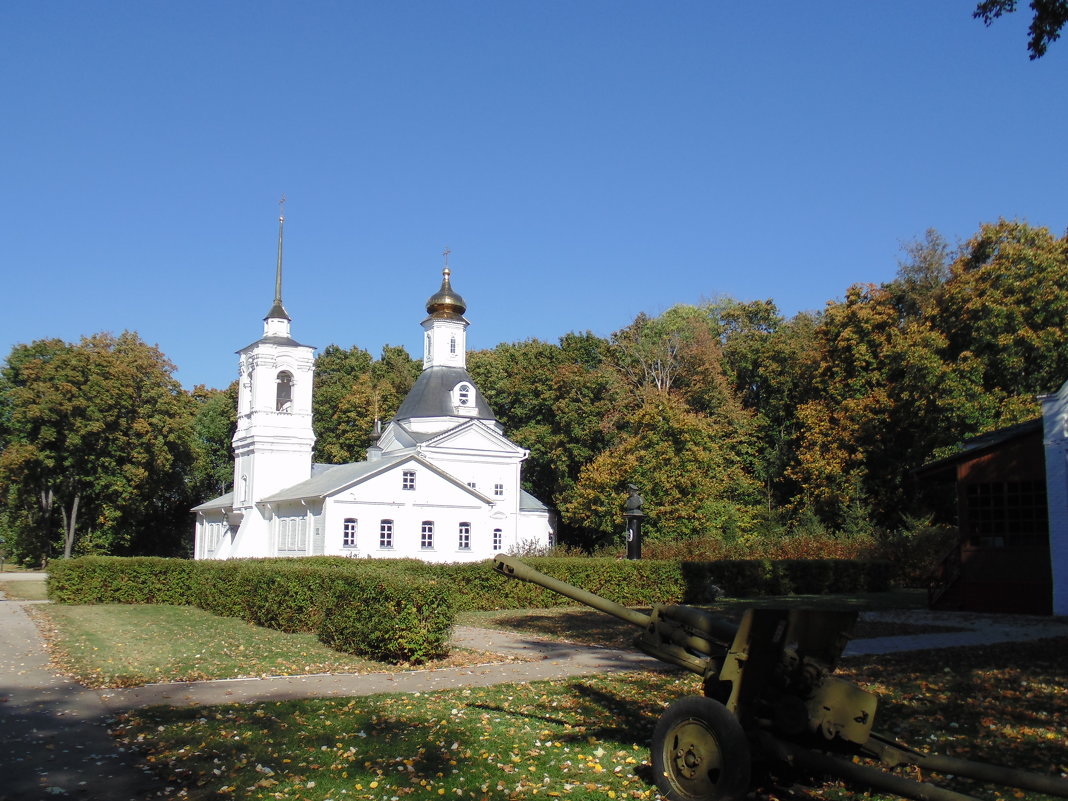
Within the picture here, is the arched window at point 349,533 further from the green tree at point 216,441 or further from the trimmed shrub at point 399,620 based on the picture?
the green tree at point 216,441

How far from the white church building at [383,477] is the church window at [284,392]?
5cm

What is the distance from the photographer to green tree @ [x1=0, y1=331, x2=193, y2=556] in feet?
159

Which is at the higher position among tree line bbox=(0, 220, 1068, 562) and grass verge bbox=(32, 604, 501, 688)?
tree line bbox=(0, 220, 1068, 562)

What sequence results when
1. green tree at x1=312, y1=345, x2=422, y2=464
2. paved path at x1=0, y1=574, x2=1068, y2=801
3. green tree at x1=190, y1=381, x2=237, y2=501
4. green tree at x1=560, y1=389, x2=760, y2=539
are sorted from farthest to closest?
green tree at x1=312, y1=345, x2=422, y2=464
green tree at x1=190, y1=381, x2=237, y2=501
green tree at x1=560, y1=389, x2=760, y2=539
paved path at x1=0, y1=574, x2=1068, y2=801

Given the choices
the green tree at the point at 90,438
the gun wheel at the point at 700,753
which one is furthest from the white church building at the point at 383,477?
the gun wheel at the point at 700,753

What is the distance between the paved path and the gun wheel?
3704 millimetres

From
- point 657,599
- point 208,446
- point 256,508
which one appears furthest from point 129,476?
point 657,599

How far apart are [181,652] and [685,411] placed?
36.4m

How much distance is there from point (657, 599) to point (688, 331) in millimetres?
32798

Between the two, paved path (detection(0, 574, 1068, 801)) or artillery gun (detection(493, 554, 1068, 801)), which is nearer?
artillery gun (detection(493, 554, 1068, 801))

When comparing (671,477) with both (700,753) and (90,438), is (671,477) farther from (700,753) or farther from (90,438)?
(700,753)

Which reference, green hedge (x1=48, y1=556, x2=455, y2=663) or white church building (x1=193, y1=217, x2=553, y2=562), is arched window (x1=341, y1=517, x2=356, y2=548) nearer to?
white church building (x1=193, y1=217, x2=553, y2=562)

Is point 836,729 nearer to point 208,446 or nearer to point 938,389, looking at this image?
point 938,389

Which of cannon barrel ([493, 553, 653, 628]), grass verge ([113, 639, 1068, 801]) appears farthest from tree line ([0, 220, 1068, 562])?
cannon barrel ([493, 553, 653, 628])
